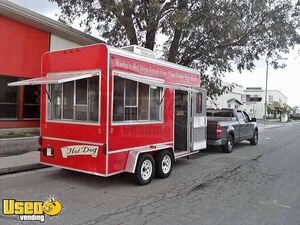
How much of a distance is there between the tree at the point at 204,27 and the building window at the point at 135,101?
18.3ft

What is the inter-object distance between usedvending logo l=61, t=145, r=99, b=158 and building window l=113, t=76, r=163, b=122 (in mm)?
798

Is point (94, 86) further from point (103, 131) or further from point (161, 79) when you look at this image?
point (161, 79)

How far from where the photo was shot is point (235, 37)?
15211 mm

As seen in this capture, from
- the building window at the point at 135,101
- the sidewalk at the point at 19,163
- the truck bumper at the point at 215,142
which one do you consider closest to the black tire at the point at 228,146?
the truck bumper at the point at 215,142

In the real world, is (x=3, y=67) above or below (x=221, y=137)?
above

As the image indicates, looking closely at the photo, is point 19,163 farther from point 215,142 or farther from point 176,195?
point 215,142

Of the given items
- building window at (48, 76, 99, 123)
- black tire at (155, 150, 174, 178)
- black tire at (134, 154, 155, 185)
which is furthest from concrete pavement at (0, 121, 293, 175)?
black tire at (155, 150, 174, 178)

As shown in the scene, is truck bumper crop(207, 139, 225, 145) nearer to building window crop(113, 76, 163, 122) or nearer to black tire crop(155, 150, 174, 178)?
black tire crop(155, 150, 174, 178)

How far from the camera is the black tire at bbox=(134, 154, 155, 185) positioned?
6.88m

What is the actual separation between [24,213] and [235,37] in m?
13.2

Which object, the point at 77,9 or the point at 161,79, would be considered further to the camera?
the point at 77,9

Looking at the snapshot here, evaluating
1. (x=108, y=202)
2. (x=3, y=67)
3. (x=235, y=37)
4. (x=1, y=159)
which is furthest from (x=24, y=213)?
(x=235, y=37)

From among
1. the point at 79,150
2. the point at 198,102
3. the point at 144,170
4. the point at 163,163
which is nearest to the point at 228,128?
the point at 198,102

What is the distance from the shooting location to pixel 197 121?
31.7ft
